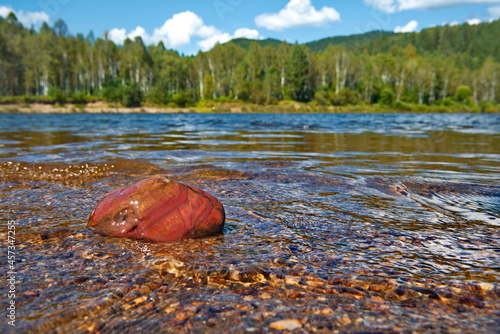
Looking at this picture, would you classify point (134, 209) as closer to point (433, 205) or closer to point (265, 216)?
point (265, 216)

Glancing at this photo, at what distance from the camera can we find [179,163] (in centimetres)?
1070

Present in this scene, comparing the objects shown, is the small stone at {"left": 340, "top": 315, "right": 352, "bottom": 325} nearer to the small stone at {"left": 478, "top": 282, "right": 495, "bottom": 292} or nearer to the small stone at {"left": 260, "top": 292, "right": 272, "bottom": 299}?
the small stone at {"left": 260, "top": 292, "right": 272, "bottom": 299}

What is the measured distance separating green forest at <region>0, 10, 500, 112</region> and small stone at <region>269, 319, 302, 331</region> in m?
86.1

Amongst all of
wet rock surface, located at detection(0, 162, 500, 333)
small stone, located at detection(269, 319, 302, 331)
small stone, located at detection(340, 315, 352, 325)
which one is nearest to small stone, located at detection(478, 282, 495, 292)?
wet rock surface, located at detection(0, 162, 500, 333)

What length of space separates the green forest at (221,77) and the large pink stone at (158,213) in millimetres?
83537

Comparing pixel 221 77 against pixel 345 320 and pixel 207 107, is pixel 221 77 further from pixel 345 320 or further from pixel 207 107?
pixel 345 320

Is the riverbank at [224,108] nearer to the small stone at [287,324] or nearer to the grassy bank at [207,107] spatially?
the grassy bank at [207,107]

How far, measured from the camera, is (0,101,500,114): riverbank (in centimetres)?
7512

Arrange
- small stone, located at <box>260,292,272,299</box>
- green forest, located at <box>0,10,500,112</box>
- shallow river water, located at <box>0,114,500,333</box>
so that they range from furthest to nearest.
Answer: green forest, located at <box>0,10,500,112</box>, small stone, located at <box>260,292,272,299</box>, shallow river water, located at <box>0,114,500,333</box>

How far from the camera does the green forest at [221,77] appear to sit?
90000mm

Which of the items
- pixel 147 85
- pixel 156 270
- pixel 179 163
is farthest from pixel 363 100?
pixel 156 270

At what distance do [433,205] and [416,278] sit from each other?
3036mm

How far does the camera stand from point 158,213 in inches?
173

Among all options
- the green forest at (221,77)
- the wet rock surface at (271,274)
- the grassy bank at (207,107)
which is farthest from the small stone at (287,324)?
the green forest at (221,77)
